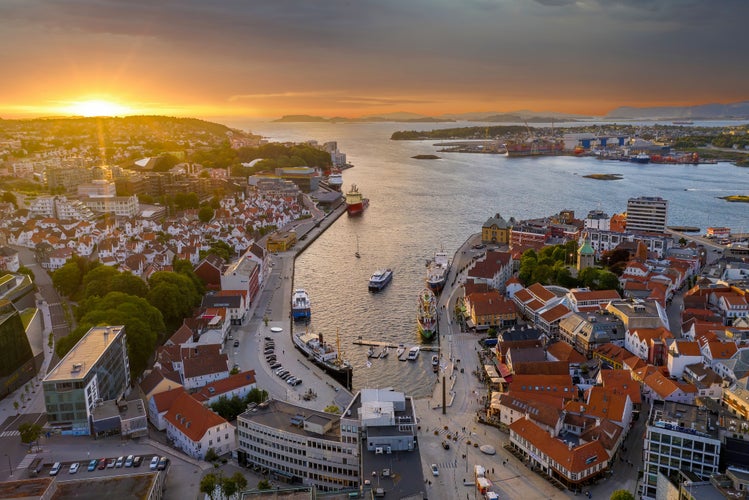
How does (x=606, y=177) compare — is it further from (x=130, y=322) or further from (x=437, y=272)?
(x=130, y=322)

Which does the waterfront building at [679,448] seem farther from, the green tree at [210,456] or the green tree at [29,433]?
the green tree at [29,433]

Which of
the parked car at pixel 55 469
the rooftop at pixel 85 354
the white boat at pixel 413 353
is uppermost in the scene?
the rooftop at pixel 85 354

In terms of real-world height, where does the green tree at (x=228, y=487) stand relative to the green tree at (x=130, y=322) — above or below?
below

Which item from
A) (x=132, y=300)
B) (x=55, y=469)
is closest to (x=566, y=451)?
(x=55, y=469)

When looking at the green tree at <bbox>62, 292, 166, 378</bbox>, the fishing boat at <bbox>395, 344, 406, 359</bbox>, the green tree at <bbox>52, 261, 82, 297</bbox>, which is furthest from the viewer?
the green tree at <bbox>52, 261, 82, 297</bbox>

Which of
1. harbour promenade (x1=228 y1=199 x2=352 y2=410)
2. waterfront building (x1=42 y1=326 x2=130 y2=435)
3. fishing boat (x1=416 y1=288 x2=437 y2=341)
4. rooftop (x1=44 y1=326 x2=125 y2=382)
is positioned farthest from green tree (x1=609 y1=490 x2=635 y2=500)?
rooftop (x1=44 y1=326 x2=125 y2=382)

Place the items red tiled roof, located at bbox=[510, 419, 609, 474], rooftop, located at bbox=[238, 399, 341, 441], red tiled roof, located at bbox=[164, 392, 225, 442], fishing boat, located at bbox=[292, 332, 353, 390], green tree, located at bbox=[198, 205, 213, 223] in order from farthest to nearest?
green tree, located at bbox=[198, 205, 213, 223], fishing boat, located at bbox=[292, 332, 353, 390], red tiled roof, located at bbox=[164, 392, 225, 442], rooftop, located at bbox=[238, 399, 341, 441], red tiled roof, located at bbox=[510, 419, 609, 474]

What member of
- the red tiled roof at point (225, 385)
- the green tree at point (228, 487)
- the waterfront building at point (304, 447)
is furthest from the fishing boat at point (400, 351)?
the green tree at point (228, 487)

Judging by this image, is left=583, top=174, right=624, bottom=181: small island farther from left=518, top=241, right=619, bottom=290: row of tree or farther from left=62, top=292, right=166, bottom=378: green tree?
left=62, top=292, right=166, bottom=378: green tree
